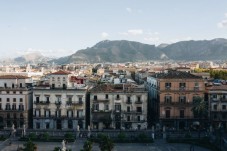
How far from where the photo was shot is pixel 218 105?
300 ft

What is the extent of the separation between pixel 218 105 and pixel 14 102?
4335 cm

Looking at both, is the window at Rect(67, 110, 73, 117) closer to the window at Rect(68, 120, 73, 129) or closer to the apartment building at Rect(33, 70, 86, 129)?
the apartment building at Rect(33, 70, 86, 129)

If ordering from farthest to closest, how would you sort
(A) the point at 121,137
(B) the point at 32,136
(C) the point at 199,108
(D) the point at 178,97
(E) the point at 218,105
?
(E) the point at 218,105
(D) the point at 178,97
(C) the point at 199,108
(A) the point at 121,137
(B) the point at 32,136

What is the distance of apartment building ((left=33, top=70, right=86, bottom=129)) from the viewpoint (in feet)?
298

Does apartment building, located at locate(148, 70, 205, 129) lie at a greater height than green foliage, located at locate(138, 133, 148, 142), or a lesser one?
greater

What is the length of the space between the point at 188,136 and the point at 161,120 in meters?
10.8

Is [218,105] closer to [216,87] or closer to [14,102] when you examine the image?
[216,87]

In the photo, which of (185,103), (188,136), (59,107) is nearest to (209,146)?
(188,136)

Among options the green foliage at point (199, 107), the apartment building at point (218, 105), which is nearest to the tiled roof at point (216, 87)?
the apartment building at point (218, 105)

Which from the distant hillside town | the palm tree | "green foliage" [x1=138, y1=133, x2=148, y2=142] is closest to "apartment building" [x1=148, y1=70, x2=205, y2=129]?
the distant hillside town

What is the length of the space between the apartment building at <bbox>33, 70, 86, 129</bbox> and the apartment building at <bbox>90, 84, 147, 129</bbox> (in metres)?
2.74

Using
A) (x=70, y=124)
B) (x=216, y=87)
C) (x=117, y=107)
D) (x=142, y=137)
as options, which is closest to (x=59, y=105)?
(x=70, y=124)

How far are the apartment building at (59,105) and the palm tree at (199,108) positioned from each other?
75.0 ft

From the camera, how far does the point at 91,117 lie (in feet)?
298
